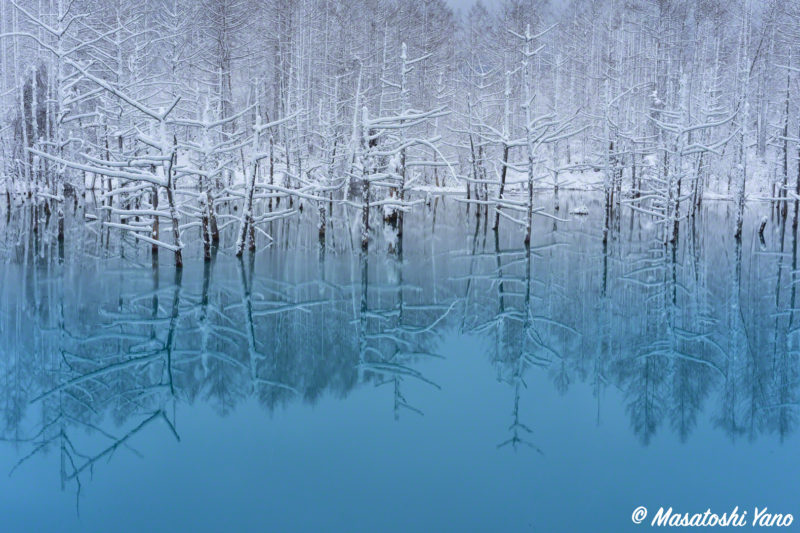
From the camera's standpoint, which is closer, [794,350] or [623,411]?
[623,411]

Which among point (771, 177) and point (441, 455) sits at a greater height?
point (771, 177)

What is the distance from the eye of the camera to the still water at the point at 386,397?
4984 millimetres

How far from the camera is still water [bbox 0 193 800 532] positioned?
4.98 meters

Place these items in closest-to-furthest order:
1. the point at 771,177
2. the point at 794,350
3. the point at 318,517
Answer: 1. the point at 318,517
2. the point at 794,350
3. the point at 771,177

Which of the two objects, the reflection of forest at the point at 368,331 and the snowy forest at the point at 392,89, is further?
the snowy forest at the point at 392,89

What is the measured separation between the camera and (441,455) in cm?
569

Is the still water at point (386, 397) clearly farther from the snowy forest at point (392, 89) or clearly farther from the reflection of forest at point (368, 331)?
the snowy forest at point (392, 89)

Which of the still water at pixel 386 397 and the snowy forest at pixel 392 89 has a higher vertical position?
the snowy forest at pixel 392 89

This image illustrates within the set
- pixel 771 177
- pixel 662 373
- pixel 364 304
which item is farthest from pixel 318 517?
pixel 771 177

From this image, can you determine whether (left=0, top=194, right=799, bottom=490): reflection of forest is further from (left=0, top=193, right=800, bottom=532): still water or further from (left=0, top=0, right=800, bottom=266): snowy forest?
(left=0, top=0, right=800, bottom=266): snowy forest

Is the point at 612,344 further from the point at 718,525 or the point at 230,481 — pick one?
the point at 230,481

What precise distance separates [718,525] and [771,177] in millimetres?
32357

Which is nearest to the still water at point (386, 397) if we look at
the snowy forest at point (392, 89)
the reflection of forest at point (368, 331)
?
the reflection of forest at point (368, 331)

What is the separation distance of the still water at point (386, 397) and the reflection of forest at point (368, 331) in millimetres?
45
